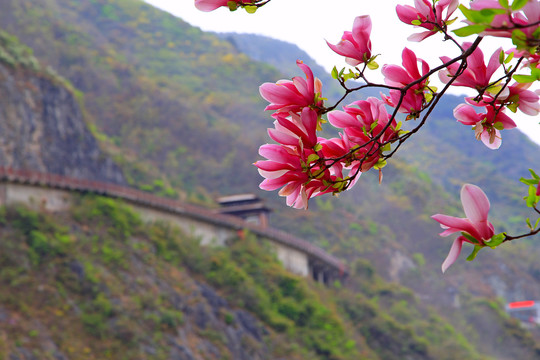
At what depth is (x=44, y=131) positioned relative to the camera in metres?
25.8

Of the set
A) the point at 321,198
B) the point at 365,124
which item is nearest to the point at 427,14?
the point at 365,124

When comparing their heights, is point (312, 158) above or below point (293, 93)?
below

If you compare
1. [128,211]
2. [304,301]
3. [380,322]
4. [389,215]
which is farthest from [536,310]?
[128,211]

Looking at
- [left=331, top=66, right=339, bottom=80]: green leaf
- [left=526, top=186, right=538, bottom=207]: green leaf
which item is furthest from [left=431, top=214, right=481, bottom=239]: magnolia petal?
[left=331, top=66, right=339, bottom=80]: green leaf

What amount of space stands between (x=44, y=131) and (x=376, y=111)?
25966 millimetres

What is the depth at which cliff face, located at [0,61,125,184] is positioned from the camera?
933 inches

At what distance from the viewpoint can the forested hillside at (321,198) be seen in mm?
31344

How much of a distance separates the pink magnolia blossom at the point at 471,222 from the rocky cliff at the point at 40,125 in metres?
22.8

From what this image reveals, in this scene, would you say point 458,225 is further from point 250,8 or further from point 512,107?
point 250,8

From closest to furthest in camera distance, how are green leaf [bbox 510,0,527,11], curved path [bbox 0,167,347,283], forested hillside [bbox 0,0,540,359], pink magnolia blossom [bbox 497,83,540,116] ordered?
green leaf [bbox 510,0,527,11] → pink magnolia blossom [bbox 497,83,540,116] → curved path [bbox 0,167,347,283] → forested hillside [bbox 0,0,540,359]

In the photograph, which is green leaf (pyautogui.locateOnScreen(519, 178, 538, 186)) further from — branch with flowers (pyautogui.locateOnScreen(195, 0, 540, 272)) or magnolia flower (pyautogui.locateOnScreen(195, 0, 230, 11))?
magnolia flower (pyautogui.locateOnScreen(195, 0, 230, 11))

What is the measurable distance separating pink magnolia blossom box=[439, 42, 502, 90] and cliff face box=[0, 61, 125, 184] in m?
22.6

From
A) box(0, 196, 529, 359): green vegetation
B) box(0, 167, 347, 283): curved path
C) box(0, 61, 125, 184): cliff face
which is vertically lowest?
box(0, 196, 529, 359): green vegetation

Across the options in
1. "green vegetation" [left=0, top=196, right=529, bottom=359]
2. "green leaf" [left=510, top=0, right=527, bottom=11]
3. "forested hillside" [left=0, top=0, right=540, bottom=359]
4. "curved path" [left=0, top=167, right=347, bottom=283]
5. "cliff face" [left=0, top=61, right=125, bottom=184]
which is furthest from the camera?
"forested hillside" [left=0, top=0, right=540, bottom=359]
